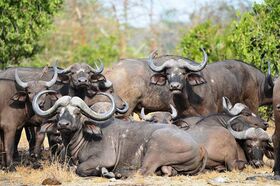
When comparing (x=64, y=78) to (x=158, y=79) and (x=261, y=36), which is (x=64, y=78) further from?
(x=261, y=36)

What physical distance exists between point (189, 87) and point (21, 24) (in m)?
7.85

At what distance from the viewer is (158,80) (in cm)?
1616

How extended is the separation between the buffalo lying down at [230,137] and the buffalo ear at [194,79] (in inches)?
58.8

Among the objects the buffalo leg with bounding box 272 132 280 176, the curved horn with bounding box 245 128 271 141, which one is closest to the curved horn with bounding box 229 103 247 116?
the curved horn with bounding box 245 128 271 141

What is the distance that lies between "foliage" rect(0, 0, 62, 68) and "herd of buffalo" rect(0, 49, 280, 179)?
6543 mm

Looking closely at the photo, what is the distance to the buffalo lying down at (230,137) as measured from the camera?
1260 centimetres

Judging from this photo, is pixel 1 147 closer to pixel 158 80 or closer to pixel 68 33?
Result: pixel 158 80

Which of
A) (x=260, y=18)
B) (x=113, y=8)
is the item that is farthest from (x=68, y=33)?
(x=260, y=18)

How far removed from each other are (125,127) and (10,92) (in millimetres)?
2677

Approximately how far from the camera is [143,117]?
48.8 ft

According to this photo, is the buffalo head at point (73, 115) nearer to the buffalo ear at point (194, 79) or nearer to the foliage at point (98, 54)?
the buffalo ear at point (194, 79)

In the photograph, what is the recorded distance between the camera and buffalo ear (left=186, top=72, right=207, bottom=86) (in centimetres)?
1606

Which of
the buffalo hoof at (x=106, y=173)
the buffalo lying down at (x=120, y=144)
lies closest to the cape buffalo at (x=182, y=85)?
the buffalo lying down at (x=120, y=144)

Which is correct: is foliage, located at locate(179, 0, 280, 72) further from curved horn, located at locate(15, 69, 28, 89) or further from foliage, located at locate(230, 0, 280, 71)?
curved horn, located at locate(15, 69, 28, 89)
